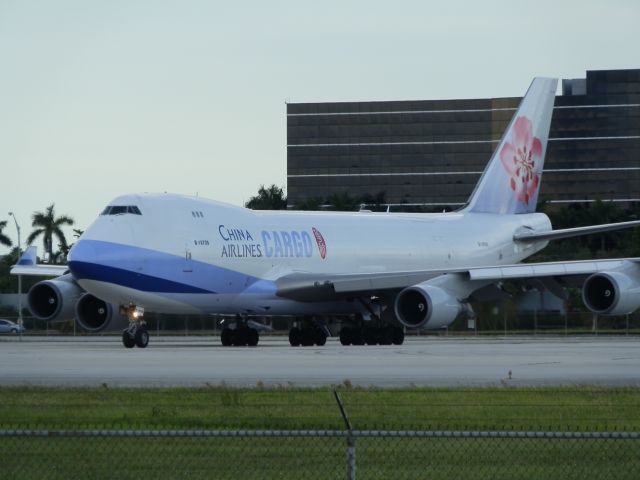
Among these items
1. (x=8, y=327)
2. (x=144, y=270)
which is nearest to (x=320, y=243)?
(x=144, y=270)

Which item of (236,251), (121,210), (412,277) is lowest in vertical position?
(412,277)

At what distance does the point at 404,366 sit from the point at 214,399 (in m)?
9.39

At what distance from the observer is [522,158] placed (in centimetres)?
5431

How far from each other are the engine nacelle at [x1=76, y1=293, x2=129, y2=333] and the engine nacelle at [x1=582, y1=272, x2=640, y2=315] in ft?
45.3

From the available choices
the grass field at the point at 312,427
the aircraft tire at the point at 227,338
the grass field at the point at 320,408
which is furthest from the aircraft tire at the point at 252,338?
the grass field at the point at 312,427

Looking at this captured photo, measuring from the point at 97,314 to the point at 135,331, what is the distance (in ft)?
15.1

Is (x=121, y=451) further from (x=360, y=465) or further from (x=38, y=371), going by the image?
(x=38, y=371)

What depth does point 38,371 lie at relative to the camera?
89.1ft

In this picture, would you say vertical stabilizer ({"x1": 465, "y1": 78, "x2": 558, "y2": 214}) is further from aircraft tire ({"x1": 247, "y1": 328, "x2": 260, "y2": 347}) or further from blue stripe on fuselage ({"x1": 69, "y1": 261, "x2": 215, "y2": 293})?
blue stripe on fuselage ({"x1": 69, "y1": 261, "x2": 215, "y2": 293})

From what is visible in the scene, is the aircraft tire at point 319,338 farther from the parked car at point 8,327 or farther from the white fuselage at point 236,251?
the parked car at point 8,327

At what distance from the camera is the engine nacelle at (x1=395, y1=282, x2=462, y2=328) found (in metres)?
41.4

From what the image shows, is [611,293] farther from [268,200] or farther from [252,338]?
[268,200]

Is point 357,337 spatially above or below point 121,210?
below

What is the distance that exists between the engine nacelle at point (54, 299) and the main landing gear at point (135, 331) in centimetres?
471
